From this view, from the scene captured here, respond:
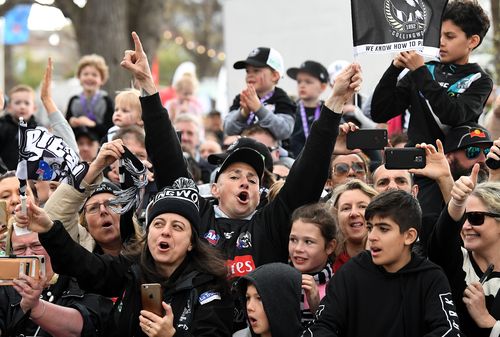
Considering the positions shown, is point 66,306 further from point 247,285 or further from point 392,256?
point 392,256

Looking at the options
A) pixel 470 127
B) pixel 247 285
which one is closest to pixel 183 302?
pixel 247 285

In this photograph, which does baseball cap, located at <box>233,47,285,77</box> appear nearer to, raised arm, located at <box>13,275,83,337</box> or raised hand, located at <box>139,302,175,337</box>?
raised arm, located at <box>13,275,83,337</box>

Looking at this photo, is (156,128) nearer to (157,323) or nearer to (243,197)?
(243,197)

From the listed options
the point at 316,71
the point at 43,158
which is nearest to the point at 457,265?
the point at 43,158

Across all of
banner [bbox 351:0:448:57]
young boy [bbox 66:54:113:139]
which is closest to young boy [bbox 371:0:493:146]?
banner [bbox 351:0:448:57]

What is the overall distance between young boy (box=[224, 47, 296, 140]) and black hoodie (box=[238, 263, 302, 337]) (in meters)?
3.36

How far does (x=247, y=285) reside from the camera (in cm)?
643

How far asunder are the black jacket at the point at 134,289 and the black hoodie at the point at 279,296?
0.84 ft

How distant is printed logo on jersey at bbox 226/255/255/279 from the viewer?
277 inches

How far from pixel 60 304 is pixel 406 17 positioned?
9.43 feet

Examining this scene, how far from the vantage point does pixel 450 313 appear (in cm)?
589

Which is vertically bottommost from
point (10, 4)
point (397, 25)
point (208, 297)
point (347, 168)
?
point (208, 297)

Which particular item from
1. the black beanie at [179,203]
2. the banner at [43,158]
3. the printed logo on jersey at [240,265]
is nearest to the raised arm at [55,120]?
the banner at [43,158]

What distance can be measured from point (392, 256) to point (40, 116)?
10.6 meters
